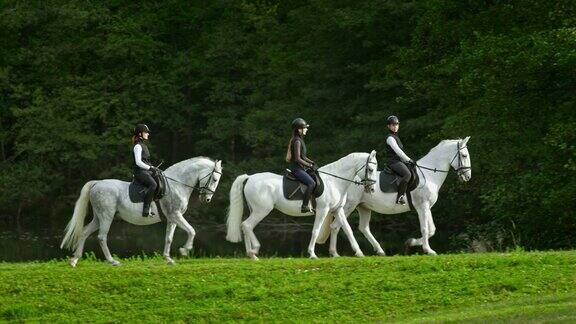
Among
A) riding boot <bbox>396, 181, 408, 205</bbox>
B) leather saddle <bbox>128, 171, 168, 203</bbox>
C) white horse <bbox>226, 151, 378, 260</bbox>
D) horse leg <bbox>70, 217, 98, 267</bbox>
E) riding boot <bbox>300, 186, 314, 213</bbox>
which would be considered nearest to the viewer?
horse leg <bbox>70, 217, 98, 267</bbox>

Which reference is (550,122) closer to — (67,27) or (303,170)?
(303,170)

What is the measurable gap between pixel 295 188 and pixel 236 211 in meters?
1.31

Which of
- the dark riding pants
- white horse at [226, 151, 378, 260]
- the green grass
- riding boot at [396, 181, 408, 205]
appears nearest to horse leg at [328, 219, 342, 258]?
white horse at [226, 151, 378, 260]

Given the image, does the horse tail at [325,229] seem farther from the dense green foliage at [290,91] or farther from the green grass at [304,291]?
the dense green foliage at [290,91]

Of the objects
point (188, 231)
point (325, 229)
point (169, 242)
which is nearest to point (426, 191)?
point (325, 229)

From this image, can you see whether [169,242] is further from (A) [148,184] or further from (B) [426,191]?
(B) [426,191]

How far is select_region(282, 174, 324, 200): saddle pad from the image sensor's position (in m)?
25.8

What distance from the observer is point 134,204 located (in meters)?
24.9

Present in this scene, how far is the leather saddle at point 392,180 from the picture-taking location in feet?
87.7

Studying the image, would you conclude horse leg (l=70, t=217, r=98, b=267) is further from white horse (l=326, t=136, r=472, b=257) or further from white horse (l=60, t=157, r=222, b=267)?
white horse (l=326, t=136, r=472, b=257)

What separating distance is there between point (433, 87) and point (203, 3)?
31.5m

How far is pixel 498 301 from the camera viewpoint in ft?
71.3

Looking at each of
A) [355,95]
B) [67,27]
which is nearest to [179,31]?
[67,27]

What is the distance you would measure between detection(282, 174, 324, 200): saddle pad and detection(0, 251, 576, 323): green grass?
2229mm
